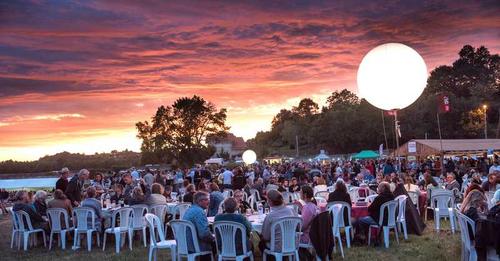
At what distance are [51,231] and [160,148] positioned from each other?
155 feet

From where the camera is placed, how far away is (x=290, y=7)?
15641 mm

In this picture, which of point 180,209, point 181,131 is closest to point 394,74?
point 180,209

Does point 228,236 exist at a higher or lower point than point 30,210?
lower

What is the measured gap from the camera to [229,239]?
21.3ft

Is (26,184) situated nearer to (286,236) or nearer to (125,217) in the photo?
(125,217)

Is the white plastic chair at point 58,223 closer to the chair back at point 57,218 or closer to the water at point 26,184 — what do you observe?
the chair back at point 57,218

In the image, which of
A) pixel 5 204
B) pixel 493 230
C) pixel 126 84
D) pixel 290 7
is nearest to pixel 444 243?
pixel 493 230

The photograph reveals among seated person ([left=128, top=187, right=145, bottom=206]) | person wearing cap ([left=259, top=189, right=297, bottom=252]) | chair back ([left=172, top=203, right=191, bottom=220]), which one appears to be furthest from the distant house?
person wearing cap ([left=259, top=189, right=297, bottom=252])

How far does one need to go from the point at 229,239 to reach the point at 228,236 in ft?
0.15

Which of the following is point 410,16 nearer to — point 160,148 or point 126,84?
point 126,84

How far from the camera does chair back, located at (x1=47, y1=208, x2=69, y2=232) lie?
A: 987 centimetres

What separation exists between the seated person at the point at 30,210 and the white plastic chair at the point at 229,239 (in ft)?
18.6

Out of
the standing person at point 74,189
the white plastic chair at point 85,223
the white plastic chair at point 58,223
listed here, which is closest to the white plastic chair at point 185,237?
the white plastic chair at point 85,223

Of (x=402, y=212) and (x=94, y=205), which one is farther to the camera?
(x=94, y=205)
